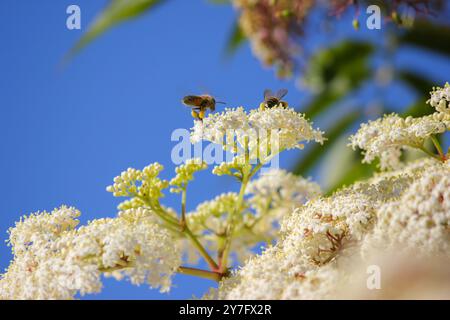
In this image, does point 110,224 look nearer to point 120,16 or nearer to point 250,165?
point 250,165

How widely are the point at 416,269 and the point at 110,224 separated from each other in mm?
681

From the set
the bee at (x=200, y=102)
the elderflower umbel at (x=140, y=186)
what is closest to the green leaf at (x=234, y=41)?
the bee at (x=200, y=102)

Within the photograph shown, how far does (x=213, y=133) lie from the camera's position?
4.82 ft

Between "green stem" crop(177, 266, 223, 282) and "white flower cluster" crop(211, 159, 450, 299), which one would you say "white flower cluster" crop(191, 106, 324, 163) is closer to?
"white flower cluster" crop(211, 159, 450, 299)

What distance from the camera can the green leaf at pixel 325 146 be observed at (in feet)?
8.27

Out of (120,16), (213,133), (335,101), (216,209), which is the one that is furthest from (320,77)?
(213,133)

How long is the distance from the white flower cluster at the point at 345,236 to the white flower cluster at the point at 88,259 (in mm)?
161

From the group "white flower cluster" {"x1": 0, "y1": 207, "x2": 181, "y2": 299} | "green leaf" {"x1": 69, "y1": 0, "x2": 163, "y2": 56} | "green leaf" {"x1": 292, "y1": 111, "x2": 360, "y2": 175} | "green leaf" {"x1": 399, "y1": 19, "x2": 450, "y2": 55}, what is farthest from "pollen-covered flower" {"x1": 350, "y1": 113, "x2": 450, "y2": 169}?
"green leaf" {"x1": 399, "y1": 19, "x2": 450, "y2": 55}

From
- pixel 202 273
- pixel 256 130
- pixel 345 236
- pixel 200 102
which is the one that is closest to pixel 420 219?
pixel 345 236

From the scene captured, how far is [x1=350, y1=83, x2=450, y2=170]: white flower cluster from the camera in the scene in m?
1.40

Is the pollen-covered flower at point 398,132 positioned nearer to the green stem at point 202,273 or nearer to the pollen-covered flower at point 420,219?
the pollen-covered flower at point 420,219

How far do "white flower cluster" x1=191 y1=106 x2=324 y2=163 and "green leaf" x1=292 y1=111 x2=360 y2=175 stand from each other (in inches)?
39.2

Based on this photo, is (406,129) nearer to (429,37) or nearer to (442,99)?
(442,99)

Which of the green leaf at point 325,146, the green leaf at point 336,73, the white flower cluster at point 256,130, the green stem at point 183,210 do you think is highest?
the green leaf at point 336,73
